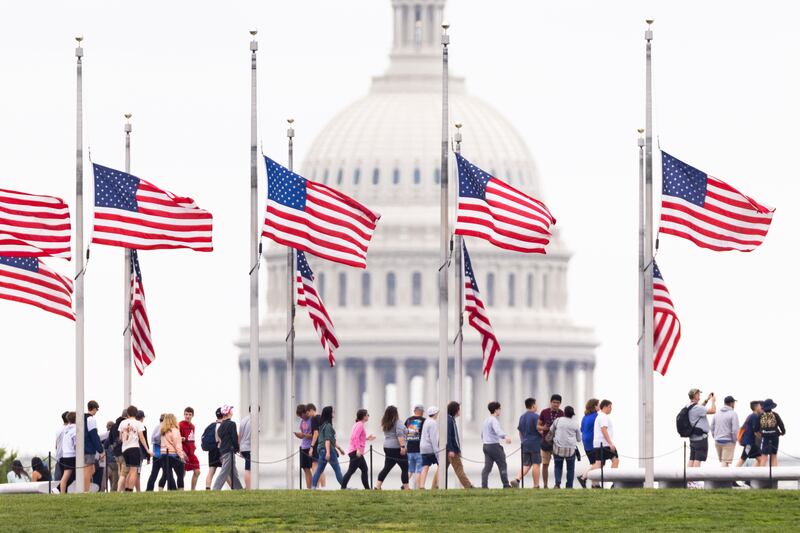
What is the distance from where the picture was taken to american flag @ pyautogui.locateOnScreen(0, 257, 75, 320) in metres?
82.6

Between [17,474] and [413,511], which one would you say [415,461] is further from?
[17,474]

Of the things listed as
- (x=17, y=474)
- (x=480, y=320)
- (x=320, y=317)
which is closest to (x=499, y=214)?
(x=480, y=320)

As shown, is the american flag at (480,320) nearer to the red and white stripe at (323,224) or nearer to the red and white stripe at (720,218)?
the red and white stripe at (323,224)

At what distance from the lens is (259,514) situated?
71.1m

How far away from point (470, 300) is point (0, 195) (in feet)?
42.7

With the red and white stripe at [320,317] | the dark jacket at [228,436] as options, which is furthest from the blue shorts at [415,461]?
the red and white stripe at [320,317]

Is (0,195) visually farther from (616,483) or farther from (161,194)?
(616,483)

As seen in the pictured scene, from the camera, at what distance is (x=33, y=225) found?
3167 inches

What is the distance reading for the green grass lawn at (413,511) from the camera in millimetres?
69312

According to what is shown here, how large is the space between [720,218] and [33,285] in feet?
49.2

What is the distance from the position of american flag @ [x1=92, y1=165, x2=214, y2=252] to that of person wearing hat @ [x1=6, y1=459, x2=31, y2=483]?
683 cm

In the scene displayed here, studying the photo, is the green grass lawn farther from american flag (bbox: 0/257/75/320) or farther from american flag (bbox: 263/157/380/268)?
american flag (bbox: 263/157/380/268)

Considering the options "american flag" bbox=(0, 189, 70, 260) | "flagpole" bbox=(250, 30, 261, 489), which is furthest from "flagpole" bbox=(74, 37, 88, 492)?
"flagpole" bbox=(250, 30, 261, 489)

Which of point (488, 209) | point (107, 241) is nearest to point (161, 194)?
point (107, 241)
